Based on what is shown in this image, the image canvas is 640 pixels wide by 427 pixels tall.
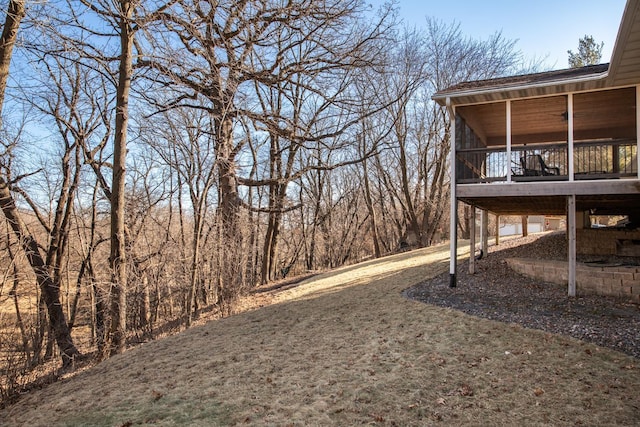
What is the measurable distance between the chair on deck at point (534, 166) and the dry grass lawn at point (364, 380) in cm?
411

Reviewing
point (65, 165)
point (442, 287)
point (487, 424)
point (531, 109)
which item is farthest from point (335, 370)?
point (65, 165)

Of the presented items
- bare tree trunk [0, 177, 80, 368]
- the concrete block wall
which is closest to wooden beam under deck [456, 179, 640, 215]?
the concrete block wall

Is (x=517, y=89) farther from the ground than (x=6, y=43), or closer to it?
closer to it

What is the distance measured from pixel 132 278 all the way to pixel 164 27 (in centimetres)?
555

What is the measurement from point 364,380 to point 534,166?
7.03 metres

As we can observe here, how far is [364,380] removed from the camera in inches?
161

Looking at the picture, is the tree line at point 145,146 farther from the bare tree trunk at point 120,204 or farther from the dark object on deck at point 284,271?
the dark object on deck at point 284,271

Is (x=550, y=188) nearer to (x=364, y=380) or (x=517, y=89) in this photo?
(x=517, y=89)

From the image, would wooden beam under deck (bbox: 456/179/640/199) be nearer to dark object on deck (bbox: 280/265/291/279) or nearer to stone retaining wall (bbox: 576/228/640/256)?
stone retaining wall (bbox: 576/228/640/256)

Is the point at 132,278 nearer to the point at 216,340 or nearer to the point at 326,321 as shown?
the point at 216,340

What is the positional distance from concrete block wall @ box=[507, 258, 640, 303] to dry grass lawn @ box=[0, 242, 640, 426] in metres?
2.58

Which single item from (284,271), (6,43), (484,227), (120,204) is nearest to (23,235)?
(120,204)

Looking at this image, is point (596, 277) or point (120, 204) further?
point (120, 204)

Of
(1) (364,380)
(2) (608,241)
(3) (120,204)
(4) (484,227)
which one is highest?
(3) (120,204)
